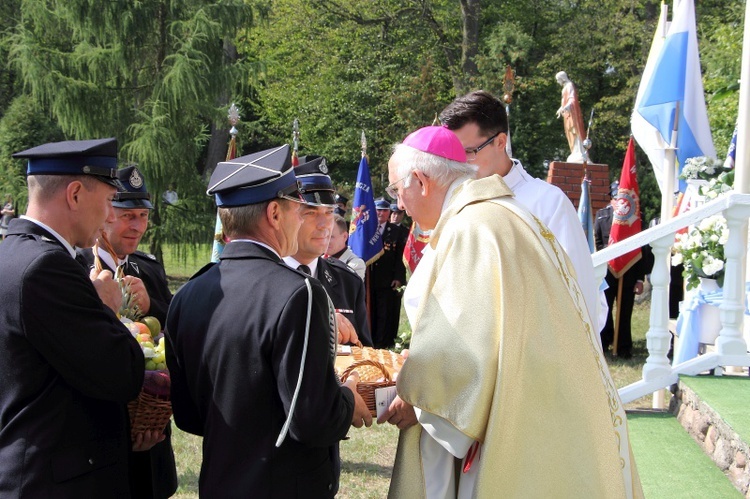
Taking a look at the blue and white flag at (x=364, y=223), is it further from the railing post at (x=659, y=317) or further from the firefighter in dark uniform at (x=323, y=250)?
the firefighter in dark uniform at (x=323, y=250)

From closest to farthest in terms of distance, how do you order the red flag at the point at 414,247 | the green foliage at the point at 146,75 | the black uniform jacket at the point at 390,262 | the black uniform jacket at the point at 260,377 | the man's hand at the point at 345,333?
the black uniform jacket at the point at 260,377 < the man's hand at the point at 345,333 < the red flag at the point at 414,247 < the black uniform jacket at the point at 390,262 < the green foliage at the point at 146,75

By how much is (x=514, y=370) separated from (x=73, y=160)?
155cm

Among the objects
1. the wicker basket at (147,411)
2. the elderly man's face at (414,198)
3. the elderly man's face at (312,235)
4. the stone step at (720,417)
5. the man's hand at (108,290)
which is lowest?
the stone step at (720,417)

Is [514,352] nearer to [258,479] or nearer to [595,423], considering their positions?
[595,423]

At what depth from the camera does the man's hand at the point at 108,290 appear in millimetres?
2664

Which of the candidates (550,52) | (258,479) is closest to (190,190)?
(550,52)

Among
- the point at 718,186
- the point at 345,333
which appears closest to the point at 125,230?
the point at 345,333

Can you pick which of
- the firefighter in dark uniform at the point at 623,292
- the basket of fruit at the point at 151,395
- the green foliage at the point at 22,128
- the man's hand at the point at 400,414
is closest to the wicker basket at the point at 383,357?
the man's hand at the point at 400,414

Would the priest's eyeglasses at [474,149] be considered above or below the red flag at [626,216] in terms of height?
above

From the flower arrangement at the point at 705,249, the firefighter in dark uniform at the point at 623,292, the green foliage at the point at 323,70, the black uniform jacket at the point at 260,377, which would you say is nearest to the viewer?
the black uniform jacket at the point at 260,377

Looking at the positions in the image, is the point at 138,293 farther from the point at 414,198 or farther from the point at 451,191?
the point at 451,191

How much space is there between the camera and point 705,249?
6129mm

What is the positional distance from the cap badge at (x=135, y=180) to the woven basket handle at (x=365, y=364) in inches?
86.1

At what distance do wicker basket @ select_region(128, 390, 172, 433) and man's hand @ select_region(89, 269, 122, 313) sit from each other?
0.32 meters
